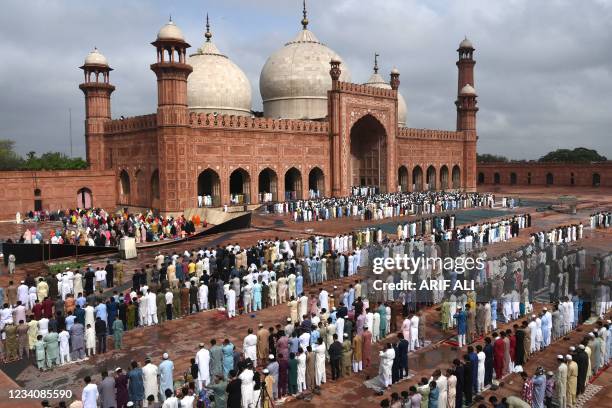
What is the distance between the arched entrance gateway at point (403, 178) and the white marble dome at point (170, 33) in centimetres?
2090

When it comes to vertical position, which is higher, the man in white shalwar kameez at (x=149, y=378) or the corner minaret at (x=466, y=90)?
the corner minaret at (x=466, y=90)

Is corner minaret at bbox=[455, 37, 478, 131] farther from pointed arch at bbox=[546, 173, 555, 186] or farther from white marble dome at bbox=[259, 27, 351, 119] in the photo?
pointed arch at bbox=[546, 173, 555, 186]

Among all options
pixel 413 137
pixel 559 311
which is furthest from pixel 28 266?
pixel 413 137

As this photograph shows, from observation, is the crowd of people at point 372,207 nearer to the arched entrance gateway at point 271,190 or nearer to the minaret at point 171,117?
the arched entrance gateway at point 271,190

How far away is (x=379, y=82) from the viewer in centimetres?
4544

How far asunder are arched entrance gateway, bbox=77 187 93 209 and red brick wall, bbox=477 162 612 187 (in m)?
44.4

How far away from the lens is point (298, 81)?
35406 millimetres

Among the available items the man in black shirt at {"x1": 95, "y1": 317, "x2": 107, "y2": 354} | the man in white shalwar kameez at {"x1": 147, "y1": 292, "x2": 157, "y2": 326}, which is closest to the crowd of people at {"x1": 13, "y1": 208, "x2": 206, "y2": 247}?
the man in white shalwar kameez at {"x1": 147, "y1": 292, "x2": 157, "y2": 326}

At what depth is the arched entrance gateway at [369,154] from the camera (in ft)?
118

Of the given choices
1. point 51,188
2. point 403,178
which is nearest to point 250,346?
point 51,188

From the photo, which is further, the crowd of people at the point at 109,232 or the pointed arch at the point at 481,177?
the pointed arch at the point at 481,177

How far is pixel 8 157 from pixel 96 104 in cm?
2288

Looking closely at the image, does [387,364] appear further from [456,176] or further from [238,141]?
[456,176]

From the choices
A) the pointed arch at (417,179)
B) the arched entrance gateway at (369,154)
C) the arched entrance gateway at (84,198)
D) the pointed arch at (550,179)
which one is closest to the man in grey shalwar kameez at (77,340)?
the arched entrance gateway at (84,198)
